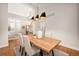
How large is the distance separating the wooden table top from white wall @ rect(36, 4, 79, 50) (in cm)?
8

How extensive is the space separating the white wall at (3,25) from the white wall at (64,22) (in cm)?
47

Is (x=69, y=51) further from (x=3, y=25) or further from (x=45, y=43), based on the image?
(x=3, y=25)

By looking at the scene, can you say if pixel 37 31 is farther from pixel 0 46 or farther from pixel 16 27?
pixel 0 46

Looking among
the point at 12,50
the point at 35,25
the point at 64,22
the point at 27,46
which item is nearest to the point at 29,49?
the point at 27,46

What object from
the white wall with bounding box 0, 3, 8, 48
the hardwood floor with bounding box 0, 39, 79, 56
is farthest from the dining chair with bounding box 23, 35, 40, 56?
the white wall with bounding box 0, 3, 8, 48

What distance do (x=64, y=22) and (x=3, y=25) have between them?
0.82 meters

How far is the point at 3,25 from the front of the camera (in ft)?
4.70

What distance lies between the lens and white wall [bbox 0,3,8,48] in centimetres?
141

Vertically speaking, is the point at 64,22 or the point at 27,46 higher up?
the point at 64,22

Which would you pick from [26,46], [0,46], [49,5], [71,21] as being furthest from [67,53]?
[0,46]

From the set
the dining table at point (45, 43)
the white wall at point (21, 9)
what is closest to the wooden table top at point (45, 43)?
the dining table at point (45, 43)

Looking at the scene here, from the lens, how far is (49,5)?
1.43m

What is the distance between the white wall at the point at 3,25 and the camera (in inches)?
55.4

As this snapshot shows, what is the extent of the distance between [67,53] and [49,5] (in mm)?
686
